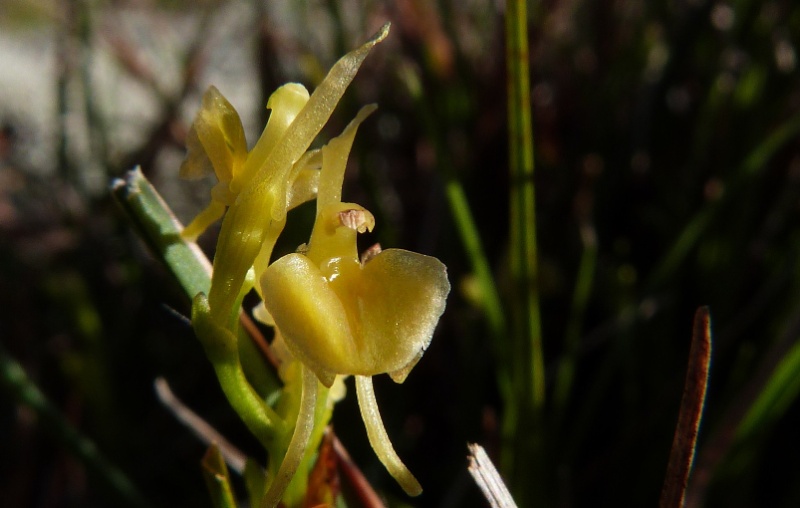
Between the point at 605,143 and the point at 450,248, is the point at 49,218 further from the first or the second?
the point at 605,143

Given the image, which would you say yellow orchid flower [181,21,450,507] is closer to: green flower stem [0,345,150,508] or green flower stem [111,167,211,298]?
green flower stem [111,167,211,298]

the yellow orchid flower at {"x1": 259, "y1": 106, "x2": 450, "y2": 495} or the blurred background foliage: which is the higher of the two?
the yellow orchid flower at {"x1": 259, "y1": 106, "x2": 450, "y2": 495}

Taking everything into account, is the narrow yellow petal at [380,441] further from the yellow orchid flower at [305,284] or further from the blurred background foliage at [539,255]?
the blurred background foliage at [539,255]

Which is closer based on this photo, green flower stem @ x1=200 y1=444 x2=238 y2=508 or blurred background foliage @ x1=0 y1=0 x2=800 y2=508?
green flower stem @ x1=200 y1=444 x2=238 y2=508

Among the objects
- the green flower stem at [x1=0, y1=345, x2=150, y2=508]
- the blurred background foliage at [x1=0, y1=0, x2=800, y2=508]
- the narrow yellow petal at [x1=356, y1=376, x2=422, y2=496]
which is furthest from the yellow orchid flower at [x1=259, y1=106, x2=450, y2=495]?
the green flower stem at [x1=0, y1=345, x2=150, y2=508]

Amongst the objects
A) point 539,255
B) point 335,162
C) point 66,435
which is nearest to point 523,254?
point 335,162
